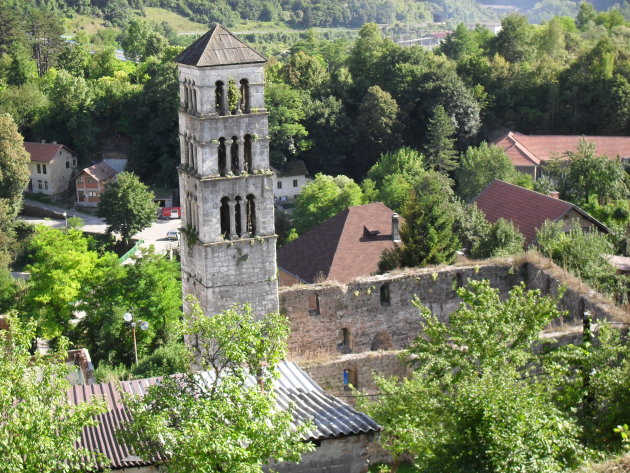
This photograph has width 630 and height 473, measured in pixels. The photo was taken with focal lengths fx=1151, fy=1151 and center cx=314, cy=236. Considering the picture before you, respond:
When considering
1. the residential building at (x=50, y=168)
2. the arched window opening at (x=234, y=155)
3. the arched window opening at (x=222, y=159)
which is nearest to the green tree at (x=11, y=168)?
the residential building at (x=50, y=168)

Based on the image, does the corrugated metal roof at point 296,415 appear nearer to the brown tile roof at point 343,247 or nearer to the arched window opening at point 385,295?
the arched window opening at point 385,295

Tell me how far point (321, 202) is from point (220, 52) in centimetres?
2679

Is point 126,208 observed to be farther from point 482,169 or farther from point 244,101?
point 244,101

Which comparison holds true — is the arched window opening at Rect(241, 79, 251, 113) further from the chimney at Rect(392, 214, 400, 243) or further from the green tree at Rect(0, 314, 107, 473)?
the green tree at Rect(0, 314, 107, 473)

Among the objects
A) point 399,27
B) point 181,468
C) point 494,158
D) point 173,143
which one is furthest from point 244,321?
point 399,27

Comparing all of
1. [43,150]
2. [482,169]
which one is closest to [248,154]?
[482,169]

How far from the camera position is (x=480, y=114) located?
76.3 m

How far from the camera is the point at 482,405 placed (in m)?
20.1

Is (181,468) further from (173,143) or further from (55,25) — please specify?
(55,25)

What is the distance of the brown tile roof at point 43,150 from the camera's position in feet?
Result: 246

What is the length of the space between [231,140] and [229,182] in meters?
1.29

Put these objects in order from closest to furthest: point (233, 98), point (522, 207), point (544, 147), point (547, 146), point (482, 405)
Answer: point (482, 405) < point (233, 98) < point (522, 207) < point (544, 147) < point (547, 146)

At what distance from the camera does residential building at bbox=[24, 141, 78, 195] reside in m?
75.1

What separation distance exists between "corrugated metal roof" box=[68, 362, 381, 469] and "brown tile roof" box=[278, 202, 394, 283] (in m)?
20.0
